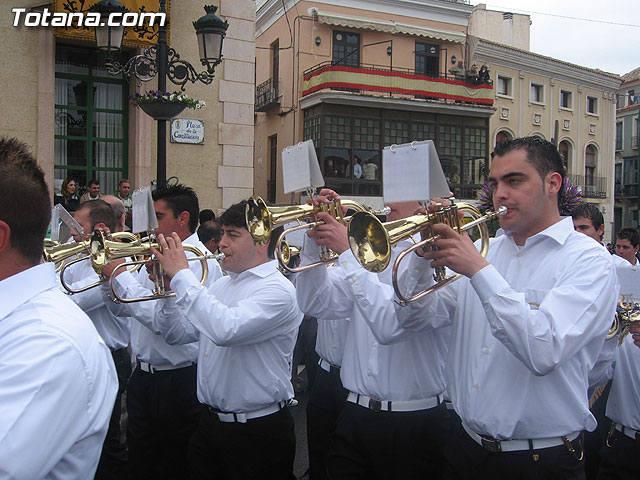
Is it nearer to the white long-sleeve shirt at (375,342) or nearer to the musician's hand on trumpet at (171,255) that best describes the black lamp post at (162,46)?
the musician's hand on trumpet at (171,255)

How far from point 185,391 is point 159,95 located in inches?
158

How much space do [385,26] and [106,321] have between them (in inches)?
854

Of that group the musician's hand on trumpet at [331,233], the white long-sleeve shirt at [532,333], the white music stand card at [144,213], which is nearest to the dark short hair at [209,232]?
the white music stand card at [144,213]

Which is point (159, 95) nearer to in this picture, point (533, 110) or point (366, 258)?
point (366, 258)

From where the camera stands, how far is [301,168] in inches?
123

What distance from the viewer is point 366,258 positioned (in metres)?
2.63

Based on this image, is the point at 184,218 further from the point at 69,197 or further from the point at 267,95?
the point at 267,95

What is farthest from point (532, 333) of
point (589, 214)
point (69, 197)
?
point (69, 197)

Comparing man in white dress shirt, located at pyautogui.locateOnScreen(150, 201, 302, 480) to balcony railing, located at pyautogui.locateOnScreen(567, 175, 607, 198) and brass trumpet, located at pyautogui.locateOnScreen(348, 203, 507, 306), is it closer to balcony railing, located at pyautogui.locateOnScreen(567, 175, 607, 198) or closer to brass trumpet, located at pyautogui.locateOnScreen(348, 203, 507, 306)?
brass trumpet, located at pyautogui.locateOnScreen(348, 203, 507, 306)

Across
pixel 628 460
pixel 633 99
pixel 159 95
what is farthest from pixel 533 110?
pixel 628 460

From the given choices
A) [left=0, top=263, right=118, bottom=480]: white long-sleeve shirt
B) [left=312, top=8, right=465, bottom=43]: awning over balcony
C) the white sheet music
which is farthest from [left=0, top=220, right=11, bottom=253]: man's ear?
[left=312, top=8, right=465, bottom=43]: awning over balcony

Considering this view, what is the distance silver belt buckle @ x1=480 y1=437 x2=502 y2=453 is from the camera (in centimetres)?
241

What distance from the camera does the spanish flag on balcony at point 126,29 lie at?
920cm

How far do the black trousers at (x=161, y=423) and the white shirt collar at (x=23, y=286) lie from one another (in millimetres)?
2336
